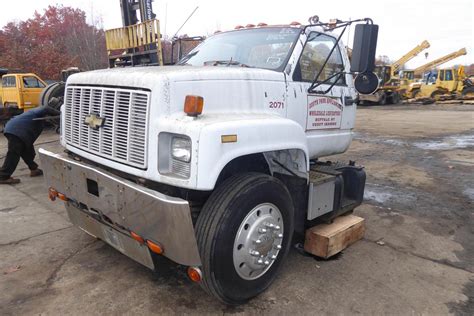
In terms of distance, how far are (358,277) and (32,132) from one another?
6138mm

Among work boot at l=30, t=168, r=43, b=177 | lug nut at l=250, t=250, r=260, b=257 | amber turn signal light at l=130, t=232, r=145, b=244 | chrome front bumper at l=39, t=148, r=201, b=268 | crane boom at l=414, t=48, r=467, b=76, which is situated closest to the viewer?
chrome front bumper at l=39, t=148, r=201, b=268

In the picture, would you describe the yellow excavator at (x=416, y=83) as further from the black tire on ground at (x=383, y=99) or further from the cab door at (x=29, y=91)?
the cab door at (x=29, y=91)

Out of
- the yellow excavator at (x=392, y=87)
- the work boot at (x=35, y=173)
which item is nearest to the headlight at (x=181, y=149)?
the work boot at (x=35, y=173)

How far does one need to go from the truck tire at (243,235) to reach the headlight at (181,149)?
414mm

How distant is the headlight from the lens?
2486mm

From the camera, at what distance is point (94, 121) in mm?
3006

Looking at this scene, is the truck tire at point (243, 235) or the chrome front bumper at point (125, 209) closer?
the chrome front bumper at point (125, 209)

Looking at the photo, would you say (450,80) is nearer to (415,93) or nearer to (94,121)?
(415,93)

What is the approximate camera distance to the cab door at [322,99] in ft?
12.0

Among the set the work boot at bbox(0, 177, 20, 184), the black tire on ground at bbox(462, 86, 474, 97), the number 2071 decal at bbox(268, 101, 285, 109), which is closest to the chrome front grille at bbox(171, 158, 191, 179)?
the number 2071 decal at bbox(268, 101, 285, 109)

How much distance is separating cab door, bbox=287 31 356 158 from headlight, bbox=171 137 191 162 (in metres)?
1.35

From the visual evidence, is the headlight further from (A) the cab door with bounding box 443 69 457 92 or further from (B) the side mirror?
(A) the cab door with bounding box 443 69 457 92

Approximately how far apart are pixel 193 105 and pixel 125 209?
91 cm

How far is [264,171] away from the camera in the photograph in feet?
11.2
